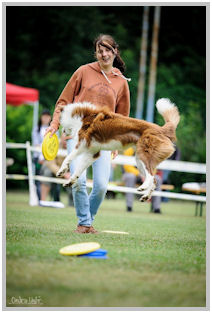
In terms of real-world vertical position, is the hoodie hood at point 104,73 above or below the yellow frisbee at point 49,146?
above

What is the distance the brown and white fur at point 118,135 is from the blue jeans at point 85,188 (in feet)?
0.49

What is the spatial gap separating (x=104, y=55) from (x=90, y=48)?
1747 cm

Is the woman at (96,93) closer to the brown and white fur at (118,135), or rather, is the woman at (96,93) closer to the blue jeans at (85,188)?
the blue jeans at (85,188)

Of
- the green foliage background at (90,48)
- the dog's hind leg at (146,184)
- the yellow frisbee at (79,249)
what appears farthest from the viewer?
the green foliage background at (90,48)

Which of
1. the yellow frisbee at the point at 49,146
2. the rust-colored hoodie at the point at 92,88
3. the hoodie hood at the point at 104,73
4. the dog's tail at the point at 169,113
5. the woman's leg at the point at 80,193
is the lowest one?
the woman's leg at the point at 80,193

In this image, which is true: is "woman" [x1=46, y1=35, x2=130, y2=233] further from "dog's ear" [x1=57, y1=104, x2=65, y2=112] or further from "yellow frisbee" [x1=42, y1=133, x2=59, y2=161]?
"yellow frisbee" [x1=42, y1=133, x2=59, y2=161]

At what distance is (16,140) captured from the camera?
14.8 m

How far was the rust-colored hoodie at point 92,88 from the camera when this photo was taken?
524 centimetres

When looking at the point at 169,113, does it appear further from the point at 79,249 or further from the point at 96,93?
the point at 79,249

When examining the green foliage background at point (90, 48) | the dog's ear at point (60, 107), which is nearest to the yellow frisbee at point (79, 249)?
the dog's ear at point (60, 107)

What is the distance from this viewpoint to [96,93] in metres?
5.24

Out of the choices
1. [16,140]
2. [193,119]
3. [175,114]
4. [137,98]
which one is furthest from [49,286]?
[137,98]

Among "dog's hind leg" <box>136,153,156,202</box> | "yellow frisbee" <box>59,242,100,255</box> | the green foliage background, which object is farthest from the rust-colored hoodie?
the green foliage background

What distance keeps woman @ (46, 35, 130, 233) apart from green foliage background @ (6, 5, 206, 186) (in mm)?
13071
